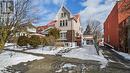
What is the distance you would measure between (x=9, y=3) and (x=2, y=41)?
4289mm

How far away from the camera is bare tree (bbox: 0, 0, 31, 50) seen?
53.4 ft

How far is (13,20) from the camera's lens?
1739cm

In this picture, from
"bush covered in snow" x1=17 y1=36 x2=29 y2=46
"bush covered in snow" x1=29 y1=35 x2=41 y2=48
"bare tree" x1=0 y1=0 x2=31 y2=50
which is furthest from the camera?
"bush covered in snow" x1=17 y1=36 x2=29 y2=46

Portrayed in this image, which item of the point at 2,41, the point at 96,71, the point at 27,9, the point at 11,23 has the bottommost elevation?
the point at 96,71

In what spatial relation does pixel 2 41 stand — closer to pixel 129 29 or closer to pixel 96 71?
pixel 96 71

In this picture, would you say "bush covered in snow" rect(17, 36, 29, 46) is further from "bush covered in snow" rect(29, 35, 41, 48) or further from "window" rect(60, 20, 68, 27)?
"window" rect(60, 20, 68, 27)

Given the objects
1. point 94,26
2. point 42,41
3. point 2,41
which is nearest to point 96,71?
point 2,41

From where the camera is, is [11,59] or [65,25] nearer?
[11,59]

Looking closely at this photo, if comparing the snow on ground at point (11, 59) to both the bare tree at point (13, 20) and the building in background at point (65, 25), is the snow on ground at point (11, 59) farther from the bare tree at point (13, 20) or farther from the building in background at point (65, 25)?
the building in background at point (65, 25)

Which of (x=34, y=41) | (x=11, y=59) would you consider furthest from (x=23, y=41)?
(x=11, y=59)

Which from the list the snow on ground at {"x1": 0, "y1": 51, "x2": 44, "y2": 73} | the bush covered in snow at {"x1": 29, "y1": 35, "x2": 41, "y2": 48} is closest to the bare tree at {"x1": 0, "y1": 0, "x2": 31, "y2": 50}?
the snow on ground at {"x1": 0, "y1": 51, "x2": 44, "y2": 73}

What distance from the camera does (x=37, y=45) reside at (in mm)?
38031

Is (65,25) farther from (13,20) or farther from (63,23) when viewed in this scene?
(13,20)

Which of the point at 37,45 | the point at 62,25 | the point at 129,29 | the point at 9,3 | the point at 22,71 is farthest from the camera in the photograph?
the point at 62,25
